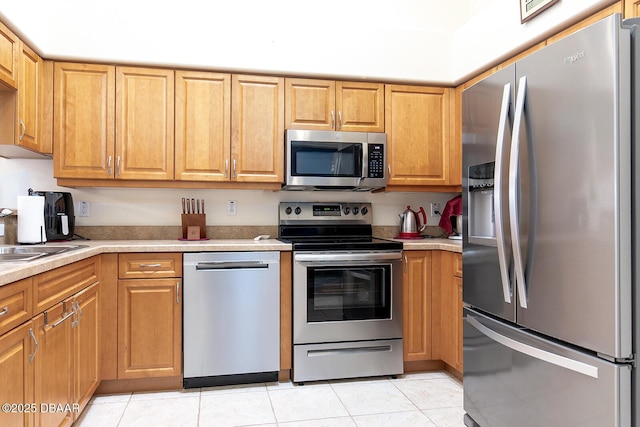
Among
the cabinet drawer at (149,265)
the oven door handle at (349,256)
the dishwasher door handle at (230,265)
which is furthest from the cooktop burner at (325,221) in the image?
the cabinet drawer at (149,265)

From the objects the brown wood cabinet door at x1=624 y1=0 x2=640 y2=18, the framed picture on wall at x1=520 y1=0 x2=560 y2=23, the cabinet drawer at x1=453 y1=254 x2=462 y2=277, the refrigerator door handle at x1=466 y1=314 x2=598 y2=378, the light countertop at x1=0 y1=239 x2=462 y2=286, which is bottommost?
the refrigerator door handle at x1=466 y1=314 x2=598 y2=378

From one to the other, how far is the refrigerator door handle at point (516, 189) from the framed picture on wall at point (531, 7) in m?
0.96

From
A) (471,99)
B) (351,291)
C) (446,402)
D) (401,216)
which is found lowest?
(446,402)

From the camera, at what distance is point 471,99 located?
1.88m

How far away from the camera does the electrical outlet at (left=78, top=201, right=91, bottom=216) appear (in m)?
2.94

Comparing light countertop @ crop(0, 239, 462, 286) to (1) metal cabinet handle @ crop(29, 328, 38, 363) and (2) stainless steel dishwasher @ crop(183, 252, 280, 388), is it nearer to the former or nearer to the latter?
(2) stainless steel dishwasher @ crop(183, 252, 280, 388)

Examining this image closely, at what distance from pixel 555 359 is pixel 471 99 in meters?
1.10

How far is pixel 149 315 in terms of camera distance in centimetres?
251

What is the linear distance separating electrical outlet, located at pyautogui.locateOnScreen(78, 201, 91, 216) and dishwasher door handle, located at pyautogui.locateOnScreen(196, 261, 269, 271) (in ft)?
3.32

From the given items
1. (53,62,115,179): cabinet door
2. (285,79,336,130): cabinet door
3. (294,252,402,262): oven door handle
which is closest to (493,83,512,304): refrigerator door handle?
(294,252,402,262): oven door handle

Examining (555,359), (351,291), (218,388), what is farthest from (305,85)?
(555,359)

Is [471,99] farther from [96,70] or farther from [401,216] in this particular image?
[96,70]

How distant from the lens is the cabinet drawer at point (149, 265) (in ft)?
8.15

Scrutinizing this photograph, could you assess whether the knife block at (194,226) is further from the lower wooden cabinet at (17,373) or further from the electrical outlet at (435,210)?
the electrical outlet at (435,210)
